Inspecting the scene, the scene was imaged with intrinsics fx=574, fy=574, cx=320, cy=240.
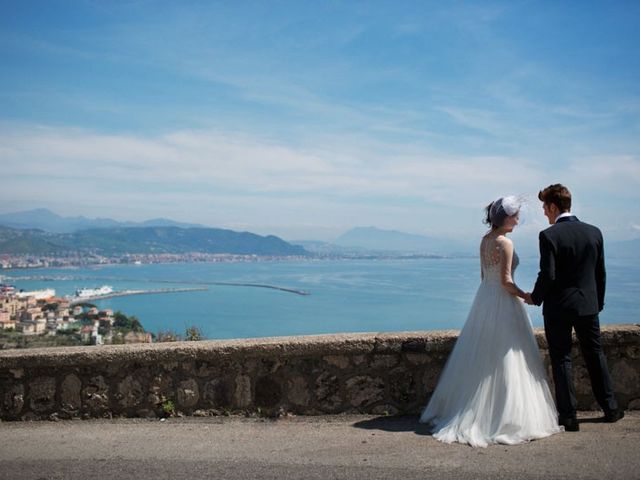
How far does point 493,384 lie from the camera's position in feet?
13.9

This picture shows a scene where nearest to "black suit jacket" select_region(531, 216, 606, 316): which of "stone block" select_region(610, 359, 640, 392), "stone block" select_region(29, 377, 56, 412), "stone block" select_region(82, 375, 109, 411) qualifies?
"stone block" select_region(610, 359, 640, 392)

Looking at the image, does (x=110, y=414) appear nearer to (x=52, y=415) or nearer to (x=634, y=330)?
(x=52, y=415)

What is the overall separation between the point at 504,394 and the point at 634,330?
141 centimetres

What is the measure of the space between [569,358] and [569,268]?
2.24 ft

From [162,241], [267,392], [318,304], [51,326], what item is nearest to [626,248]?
[318,304]

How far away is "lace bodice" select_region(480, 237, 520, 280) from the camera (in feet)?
14.8

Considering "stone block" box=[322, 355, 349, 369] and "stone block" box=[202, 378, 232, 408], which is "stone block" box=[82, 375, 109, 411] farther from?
"stone block" box=[322, 355, 349, 369]

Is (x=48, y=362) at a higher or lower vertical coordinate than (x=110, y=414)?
higher

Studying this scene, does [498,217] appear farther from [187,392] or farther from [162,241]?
[162,241]

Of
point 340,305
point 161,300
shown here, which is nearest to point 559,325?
point 340,305

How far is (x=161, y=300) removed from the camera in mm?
77062

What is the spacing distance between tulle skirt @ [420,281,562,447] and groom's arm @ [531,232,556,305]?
0.80 feet

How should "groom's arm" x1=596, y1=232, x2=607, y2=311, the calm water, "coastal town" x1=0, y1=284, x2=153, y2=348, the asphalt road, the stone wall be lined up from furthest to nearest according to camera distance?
the calm water → "coastal town" x1=0, y1=284, x2=153, y2=348 → the stone wall → "groom's arm" x1=596, y1=232, x2=607, y2=311 → the asphalt road

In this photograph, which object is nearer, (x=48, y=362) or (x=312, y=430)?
(x=312, y=430)
